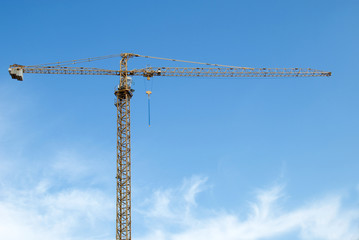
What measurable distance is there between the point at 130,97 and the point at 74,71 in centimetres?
1341

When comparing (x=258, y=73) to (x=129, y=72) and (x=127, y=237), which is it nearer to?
(x=129, y=72)

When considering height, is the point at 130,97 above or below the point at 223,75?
below

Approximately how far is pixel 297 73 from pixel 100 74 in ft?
128

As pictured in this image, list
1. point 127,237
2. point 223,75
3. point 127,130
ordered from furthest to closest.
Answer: point 223,75
point 127,130
point 127,237

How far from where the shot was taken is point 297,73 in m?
99.2

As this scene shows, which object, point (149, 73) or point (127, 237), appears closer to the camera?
point (127, 237)

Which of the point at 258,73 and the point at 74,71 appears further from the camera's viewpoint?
the point at 258,73

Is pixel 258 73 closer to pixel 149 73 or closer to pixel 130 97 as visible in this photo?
pixel 149 73

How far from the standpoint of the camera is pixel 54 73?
90688mm

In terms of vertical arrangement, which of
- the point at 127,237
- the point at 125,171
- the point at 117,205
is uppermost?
the point at 125,171

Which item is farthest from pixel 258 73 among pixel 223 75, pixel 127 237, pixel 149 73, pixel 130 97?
pixel 127 237

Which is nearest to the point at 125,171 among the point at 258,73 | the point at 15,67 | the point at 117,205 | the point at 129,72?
the point at 117,205

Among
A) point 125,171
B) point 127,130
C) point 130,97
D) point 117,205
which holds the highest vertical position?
point 130,97

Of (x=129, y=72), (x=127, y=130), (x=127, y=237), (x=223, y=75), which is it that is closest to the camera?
(x=127, y=237)
